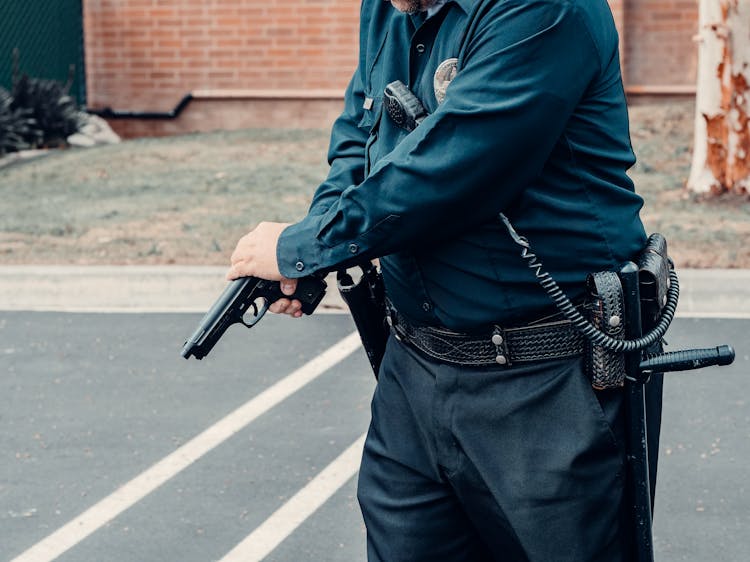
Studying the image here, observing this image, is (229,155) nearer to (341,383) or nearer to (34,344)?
(34,344)

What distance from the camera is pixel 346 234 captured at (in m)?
2.42

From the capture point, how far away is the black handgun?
105 inches

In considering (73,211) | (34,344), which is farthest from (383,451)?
(73,211)

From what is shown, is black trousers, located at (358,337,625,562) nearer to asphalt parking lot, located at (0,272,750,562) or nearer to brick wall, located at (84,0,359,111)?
asphalt parking lot, located at (0,272,750,562)

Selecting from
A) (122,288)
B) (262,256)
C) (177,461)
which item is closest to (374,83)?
(262,256)

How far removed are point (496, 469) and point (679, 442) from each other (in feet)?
9.83

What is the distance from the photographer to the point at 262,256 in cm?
258

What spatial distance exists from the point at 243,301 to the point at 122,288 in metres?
5.54

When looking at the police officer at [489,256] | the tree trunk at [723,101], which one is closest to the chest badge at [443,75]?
the police officer at [489,256]

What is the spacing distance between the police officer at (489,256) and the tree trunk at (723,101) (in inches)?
323

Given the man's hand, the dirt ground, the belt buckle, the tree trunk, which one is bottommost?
the dirt ground

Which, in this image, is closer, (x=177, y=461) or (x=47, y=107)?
(x=177, y=461)

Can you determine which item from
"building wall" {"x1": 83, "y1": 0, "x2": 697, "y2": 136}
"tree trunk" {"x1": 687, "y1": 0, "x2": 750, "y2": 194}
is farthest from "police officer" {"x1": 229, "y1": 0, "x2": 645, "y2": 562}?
"building wall" {"x1": 83, "y1": 0, "x2": 697, "y2": 136}

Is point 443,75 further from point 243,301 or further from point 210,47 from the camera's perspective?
point 210,47
